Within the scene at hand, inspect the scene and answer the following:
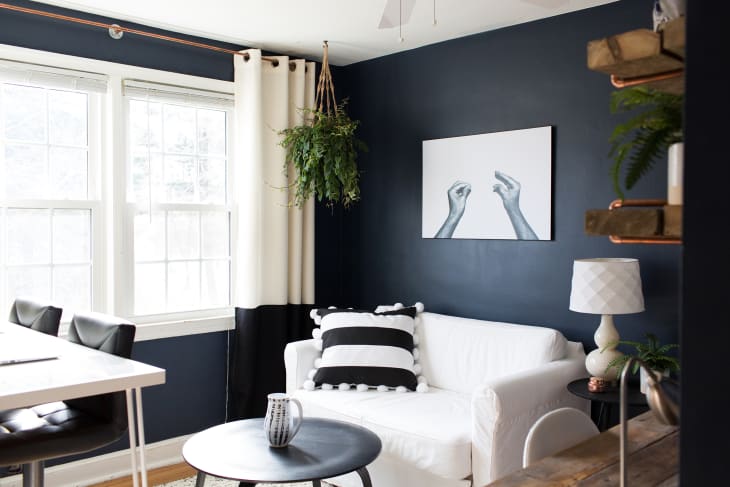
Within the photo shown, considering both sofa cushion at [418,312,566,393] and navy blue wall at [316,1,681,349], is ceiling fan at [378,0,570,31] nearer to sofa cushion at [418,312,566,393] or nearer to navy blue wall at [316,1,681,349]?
navy blue wall at [316,1,681,349]

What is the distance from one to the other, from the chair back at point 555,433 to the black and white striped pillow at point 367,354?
1.71 m

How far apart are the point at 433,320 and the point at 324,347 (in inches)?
25.6

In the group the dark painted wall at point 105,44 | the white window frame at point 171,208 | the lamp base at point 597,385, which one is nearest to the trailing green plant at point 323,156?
the white window frame at point 171,208

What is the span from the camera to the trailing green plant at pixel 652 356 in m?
2.95

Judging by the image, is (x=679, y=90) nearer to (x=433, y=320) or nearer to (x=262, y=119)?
(x=433, y=320)

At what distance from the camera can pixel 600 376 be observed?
313 centimetres

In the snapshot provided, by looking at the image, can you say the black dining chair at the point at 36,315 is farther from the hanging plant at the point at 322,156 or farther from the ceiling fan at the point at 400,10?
the ceiling fan at the point at 400,10

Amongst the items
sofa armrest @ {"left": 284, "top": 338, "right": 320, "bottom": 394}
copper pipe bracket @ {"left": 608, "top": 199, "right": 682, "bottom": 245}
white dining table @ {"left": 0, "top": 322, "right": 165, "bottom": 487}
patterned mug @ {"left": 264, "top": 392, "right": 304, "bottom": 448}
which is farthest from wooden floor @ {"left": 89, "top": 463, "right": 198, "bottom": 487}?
copper pipe bracket @ {"left": 608, "top": 199, "right": 682, "bottom": 245}

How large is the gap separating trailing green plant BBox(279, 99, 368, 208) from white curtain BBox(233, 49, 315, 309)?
152 mm

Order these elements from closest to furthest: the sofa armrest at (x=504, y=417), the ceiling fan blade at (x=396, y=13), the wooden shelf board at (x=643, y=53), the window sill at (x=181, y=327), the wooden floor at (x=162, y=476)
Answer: the wooden shelf board at (x=643, y=53) → the sofa armrest at (x=504, y=417) → the ceiling fan blade at (x=396, y=13) → the wooden floor at (x=162, y=476) → the window sill at (x=181, y=327)

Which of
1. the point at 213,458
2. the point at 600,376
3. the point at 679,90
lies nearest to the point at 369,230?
the point at 600,376

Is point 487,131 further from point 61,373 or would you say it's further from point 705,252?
point 705,252

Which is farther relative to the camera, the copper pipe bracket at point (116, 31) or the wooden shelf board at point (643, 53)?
the copper pipe bracket at point (116, 31)

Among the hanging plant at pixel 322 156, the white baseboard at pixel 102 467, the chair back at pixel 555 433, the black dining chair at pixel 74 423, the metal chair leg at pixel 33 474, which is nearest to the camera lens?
the chair back at pixel 555 433
